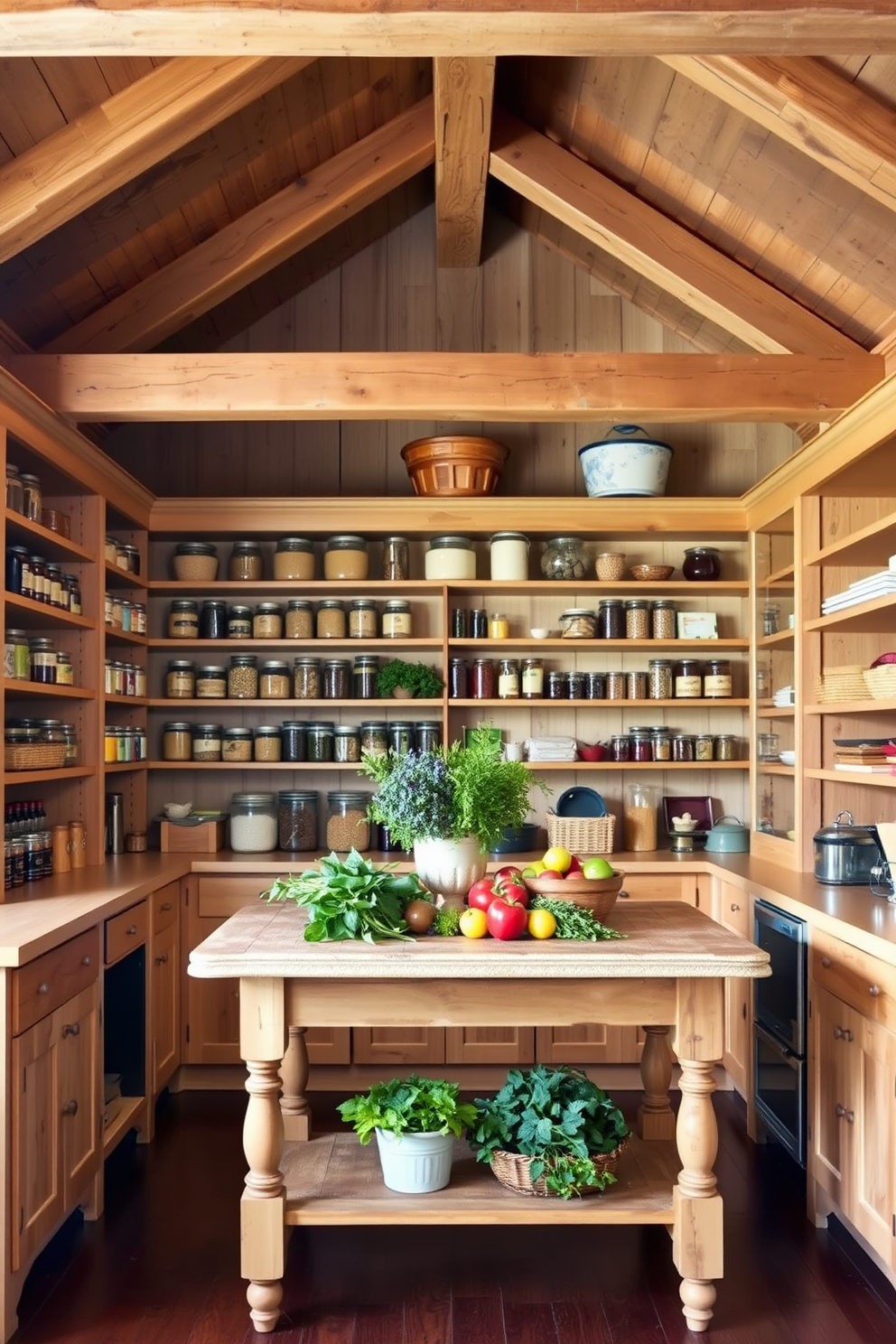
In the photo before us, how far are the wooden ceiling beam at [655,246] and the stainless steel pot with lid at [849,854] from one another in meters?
1.71

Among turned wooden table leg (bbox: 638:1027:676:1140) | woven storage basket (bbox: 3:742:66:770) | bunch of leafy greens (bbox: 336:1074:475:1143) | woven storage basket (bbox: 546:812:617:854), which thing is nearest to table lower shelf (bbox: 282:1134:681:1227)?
bunch of leafy greens (bbox: 336:1074:475:1143)

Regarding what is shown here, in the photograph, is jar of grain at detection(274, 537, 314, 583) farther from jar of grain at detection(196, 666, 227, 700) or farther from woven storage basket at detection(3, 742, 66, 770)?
woven storage basket at detection(3, 742, 66, 770)

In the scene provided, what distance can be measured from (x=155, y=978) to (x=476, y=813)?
1754mm

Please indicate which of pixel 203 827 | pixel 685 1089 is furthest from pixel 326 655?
pixel 685 1089

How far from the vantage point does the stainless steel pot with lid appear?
3771 mm

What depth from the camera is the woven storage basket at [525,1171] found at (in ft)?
9.43

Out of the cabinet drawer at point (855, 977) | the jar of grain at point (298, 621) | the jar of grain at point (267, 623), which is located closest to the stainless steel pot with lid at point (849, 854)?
the cabinet drawer at point (855, 977)

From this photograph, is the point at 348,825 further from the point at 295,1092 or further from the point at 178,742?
the point at 295,1092

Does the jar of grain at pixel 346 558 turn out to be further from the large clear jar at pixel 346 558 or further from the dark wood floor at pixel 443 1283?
the dark wood floor at pixel 443 1283

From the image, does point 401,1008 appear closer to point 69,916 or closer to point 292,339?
point 69,916

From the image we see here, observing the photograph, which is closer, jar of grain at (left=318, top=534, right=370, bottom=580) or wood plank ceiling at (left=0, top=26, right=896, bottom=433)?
wood plank ceiling at (left=0, top=26, right=896, bottom=433)

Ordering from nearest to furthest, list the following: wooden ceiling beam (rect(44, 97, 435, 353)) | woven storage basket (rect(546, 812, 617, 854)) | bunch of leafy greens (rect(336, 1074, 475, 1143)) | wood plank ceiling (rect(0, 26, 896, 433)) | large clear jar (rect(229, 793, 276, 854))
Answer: bunch of leafy greens (rect(336, 1074, 475, 1143)), wood plank ceiling (rect(0, 26, 896, 433)), wooden ceiling beam (rect(44, 97, 435, 353)), woven storage basket (rect(546, 812, 617, 854)), large clear jar (rect(229, 793, 276, 854))

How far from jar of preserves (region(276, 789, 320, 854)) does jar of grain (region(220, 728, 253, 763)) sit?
0.25 metres

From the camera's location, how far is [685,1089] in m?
2.81
